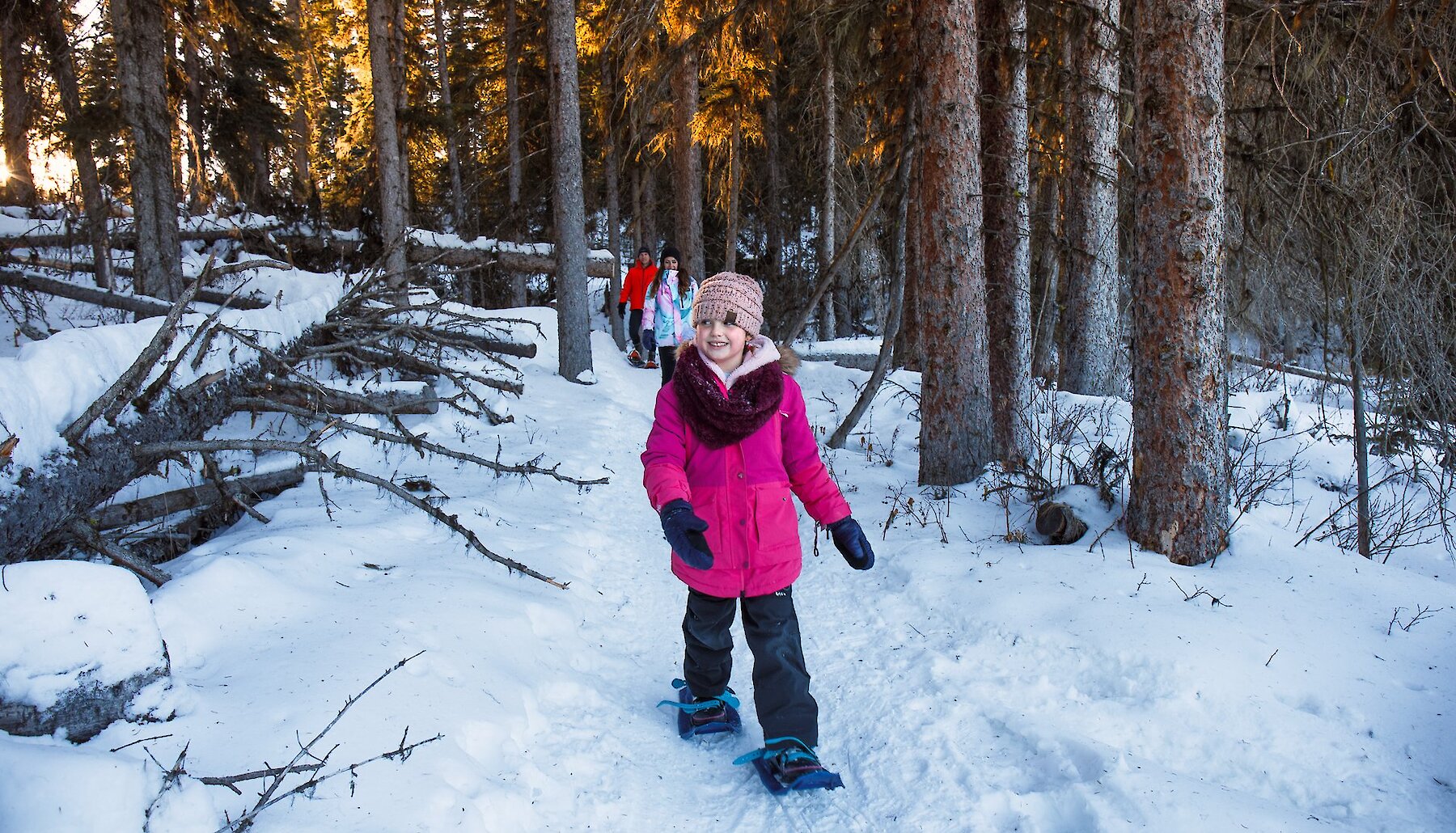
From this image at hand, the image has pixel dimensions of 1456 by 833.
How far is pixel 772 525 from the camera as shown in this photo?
3.31 metres

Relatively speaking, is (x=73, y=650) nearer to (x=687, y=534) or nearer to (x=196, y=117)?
(x=687, y=534)

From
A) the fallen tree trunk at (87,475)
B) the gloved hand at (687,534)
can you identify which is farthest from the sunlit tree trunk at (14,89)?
the gloved hand at (687,534)

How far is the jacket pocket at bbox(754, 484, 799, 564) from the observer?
10.8 feet

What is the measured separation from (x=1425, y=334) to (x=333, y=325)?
288 inches

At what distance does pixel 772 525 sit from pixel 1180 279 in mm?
2583

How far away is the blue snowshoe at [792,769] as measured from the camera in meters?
3.05

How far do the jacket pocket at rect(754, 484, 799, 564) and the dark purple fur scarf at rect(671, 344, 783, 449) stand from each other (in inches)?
10.5

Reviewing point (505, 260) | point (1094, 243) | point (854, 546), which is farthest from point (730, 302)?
point (505, 260)

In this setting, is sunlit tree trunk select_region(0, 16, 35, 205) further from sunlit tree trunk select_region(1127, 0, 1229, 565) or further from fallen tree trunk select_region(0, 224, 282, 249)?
sunlit tree trunk select_region(1127, 0, 1229, 565)

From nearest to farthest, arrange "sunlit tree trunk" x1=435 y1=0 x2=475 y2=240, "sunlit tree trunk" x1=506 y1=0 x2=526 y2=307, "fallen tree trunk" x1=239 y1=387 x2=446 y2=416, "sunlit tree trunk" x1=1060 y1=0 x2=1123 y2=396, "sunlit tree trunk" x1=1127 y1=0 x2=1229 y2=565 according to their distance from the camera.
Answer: "sunlit tree trunk" x1=1127 y1=0 x2=1229 y2=565 < "fallen tree trunk" x1=239 y1=387 x2=446 y2=416 < "sunlit tree trunk" x1=1060 y1=0 x2=1123 y2=396 < "sunlit tree trunk" x1=506 y1=0 x2=526 y2=307 < "sunlit tree trunk" x1=435 y1=0 x2=475 y2=240

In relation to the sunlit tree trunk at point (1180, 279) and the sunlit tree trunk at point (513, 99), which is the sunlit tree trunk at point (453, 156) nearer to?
the sunlit tree trunk at point (513, 99)

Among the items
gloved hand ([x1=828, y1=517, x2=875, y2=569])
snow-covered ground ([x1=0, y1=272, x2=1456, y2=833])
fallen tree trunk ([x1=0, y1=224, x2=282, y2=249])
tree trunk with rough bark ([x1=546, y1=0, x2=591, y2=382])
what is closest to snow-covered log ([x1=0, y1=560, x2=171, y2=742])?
snow-covered ground ([x1=0, y1=272, x2=1456, y2=833])

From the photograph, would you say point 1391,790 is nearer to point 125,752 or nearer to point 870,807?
point 870,807

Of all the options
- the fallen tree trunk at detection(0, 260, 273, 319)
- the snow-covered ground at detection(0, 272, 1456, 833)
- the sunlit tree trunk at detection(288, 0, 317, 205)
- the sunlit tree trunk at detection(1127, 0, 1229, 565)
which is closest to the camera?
the snow-covered ground at detection(0, 272, 1456, 833)
